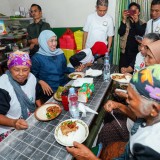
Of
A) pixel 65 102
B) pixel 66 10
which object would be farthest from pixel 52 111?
pixel 66 10

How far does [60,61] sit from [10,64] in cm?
94

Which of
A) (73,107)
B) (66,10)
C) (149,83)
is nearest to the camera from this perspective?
(149,83)

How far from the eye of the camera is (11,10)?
5203 mm

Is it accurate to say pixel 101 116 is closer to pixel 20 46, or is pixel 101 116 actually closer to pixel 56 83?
pixel 56 83

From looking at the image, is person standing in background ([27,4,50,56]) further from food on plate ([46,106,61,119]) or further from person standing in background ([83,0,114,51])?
food on plate ([46,106,61,119])

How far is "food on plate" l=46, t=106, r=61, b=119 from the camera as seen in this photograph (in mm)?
1456

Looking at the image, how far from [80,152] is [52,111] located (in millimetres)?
497

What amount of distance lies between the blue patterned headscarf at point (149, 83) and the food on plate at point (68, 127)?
24.9 inches

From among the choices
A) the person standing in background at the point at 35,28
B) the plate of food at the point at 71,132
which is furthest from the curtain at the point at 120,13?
the plate of food at the point at 71,132

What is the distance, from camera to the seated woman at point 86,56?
258cm

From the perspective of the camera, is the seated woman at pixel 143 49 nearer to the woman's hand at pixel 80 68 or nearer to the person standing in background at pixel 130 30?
the woman's hand at pixel 80 68

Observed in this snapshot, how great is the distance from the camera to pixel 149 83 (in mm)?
866

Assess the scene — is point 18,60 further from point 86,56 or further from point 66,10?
point 66,10

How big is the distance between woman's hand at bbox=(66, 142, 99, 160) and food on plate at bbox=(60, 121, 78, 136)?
0.45 ft
